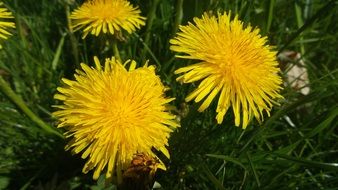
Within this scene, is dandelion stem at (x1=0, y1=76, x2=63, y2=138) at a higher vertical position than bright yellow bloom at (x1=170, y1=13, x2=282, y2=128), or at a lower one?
lower

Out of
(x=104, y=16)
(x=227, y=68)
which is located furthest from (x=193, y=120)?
(x=104, y=16)

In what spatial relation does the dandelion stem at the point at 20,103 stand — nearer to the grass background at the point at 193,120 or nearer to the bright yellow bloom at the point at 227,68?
the grass background at the point at 193,120

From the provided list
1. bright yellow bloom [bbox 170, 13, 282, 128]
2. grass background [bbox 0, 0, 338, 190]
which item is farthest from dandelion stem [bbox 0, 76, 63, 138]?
bright yellow bloom [bbox 170, 13, 282, 128]

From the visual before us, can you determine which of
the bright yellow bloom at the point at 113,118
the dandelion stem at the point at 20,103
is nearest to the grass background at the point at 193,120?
the dandelion stem at the point at 20,103

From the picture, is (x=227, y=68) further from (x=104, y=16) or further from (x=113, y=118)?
Answer: (x=104, y=16)

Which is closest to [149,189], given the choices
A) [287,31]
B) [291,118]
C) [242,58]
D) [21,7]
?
[242,58]

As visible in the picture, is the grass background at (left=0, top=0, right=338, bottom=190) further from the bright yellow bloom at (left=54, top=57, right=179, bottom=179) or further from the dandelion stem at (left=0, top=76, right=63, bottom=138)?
the bright yellow bloom at (left=54, top=57, right=179, bottom=179)
